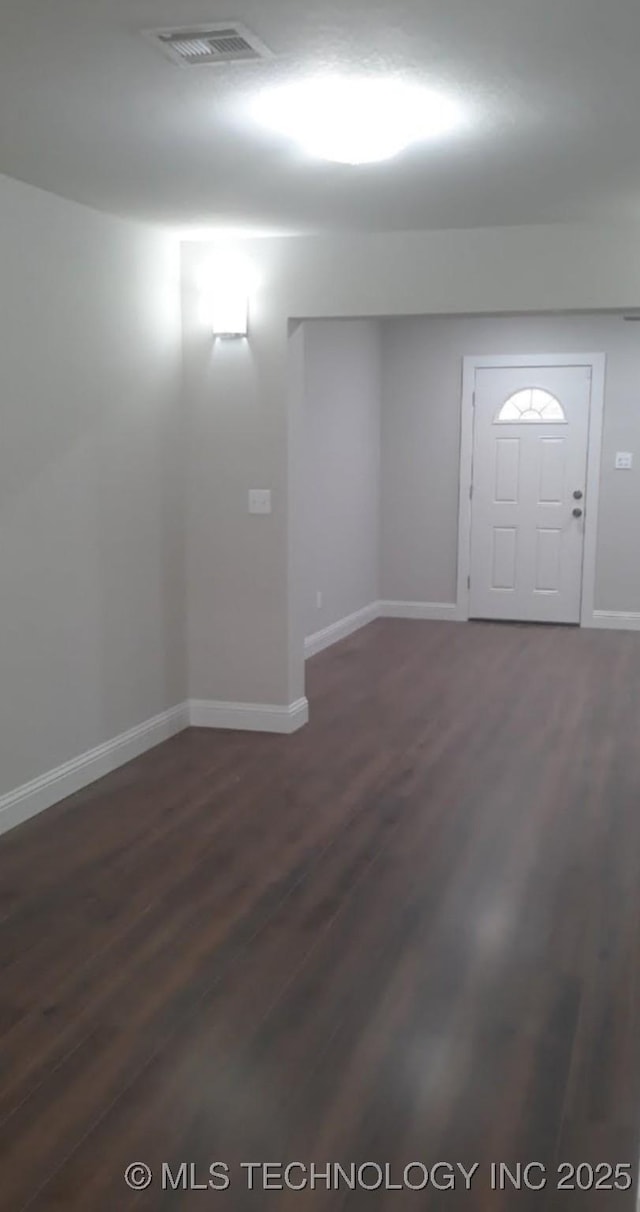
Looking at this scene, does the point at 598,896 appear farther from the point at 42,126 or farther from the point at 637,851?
the point at 42,126

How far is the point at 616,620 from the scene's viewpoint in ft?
26.3

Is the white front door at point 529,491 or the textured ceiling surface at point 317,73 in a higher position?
the textured ceiling surface at point 317,73

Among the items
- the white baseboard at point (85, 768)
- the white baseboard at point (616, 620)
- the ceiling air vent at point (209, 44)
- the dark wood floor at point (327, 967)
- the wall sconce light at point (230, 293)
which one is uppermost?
the ceiling air vent at point (209, 44)

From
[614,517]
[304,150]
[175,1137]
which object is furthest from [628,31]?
[614,517]

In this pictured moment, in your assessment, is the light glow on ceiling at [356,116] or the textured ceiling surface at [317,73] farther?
the light glow on ceiling at [356,116]

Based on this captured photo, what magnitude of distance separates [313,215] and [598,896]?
9.49ft

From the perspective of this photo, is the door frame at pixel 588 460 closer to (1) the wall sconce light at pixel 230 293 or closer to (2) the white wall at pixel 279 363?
(2) the white wall at pixel 279 363

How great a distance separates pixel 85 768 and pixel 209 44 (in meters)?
2.94

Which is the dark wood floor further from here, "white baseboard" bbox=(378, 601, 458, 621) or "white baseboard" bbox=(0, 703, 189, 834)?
"white baseboard" bbox=(378, 601, 458, 621)

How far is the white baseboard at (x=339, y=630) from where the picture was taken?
7031mm

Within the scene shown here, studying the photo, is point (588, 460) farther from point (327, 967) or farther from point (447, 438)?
point (327, 967)

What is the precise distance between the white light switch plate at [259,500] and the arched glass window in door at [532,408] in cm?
342

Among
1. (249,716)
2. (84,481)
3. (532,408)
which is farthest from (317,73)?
(532,408)

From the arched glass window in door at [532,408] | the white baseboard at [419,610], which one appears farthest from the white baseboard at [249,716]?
the arched glass window in door at [532,408]
